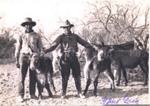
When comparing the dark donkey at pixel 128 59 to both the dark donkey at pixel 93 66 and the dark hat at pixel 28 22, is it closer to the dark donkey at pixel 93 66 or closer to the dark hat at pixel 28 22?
the dark donkey at pixel 93 66

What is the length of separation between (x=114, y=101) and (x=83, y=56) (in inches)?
19.2

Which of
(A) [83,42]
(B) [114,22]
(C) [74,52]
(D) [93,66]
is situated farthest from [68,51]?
(B) [114,22]

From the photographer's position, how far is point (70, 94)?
299 centimetres

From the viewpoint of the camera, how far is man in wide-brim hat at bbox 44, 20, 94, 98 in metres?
2.94

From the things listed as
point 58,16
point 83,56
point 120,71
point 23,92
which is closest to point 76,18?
point 58,16

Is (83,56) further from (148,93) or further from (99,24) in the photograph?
(148,93)

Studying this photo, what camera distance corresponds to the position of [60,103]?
2924 mm

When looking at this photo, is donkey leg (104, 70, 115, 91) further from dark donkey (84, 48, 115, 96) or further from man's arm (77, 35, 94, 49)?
man's arm (77, 35, 94, 49)

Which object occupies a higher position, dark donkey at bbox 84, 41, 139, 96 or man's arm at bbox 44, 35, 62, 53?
man's arm at bbox 44, 35, 62, 53

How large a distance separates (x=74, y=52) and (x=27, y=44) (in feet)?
1.38

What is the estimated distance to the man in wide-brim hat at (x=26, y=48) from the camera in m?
2.90
